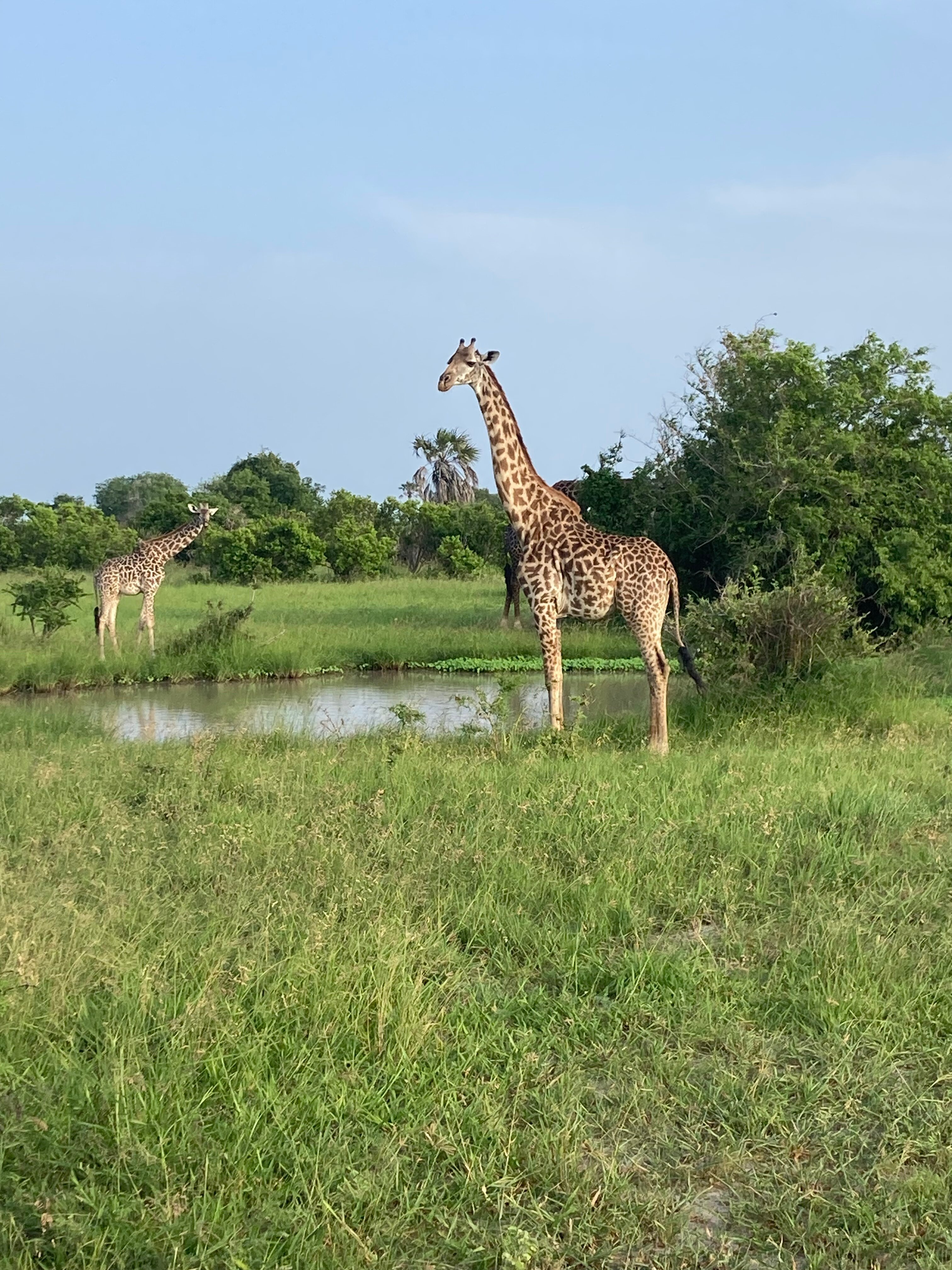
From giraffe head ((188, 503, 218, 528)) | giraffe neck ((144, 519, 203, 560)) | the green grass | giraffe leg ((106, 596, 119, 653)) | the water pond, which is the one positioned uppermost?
giraffe head ((188, 503, 218, 528))

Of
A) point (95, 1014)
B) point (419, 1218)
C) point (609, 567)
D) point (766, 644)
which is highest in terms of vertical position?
point (609, 567)

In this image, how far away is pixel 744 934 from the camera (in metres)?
4.57

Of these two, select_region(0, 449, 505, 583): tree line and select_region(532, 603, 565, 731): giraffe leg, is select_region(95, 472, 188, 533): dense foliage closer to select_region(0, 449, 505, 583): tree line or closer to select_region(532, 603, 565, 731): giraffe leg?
select_region(0, 449, 505, 583): tree line

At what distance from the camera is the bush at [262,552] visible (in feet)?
109

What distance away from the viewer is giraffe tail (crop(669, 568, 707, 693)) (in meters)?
9.60

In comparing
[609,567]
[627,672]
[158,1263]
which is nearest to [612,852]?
[158,1263]

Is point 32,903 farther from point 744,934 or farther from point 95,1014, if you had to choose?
point 744,934

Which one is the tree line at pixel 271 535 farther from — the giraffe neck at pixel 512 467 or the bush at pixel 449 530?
the giraffe neck at pixel 512 467

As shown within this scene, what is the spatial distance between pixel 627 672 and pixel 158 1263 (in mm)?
14093

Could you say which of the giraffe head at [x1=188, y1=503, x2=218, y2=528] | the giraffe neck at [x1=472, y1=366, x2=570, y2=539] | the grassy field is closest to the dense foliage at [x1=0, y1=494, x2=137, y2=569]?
the grassy field

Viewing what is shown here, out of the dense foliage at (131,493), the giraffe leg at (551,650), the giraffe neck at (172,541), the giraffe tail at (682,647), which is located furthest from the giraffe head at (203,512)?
the dense foliage at (131,493)

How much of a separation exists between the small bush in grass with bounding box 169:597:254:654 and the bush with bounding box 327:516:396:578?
58.4 ft

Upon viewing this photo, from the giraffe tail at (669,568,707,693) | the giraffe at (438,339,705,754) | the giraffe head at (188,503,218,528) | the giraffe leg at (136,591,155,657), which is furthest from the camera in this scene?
the giraffe head at (188,503,218,528)

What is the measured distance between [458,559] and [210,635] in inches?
782
